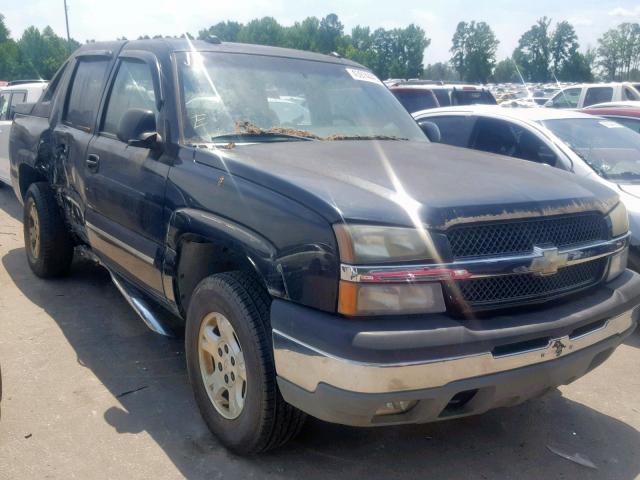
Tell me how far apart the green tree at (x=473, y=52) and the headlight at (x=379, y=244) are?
5416 cm

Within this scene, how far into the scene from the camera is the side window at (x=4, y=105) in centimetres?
977

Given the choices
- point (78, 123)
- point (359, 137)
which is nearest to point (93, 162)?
point (78, 123)

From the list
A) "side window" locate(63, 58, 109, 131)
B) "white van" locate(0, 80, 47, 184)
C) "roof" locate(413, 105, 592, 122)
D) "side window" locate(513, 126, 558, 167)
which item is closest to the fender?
"side window" locate(63, 58, 109, 131)

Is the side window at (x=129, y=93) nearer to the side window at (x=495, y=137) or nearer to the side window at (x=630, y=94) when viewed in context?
the side window at (x=495, y=137)

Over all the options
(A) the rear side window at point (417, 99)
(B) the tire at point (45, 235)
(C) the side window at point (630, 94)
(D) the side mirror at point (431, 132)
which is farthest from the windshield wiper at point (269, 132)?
(C) the side window at point (630, 94)

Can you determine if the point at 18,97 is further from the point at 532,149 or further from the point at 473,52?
the point at 473,52

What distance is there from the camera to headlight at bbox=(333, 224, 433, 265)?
255cm

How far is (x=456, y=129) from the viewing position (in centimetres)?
673

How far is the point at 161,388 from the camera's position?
12.8ft

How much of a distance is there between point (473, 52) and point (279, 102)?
53.6 m

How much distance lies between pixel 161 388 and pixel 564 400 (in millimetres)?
2285

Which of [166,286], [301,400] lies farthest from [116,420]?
[301,400]

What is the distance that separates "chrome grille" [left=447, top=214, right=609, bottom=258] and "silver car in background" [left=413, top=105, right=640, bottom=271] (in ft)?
6.92

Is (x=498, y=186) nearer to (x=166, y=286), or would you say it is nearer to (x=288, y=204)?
(x=288, y=204)
